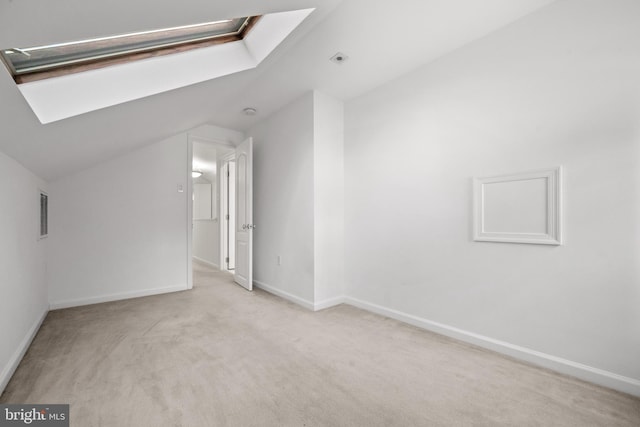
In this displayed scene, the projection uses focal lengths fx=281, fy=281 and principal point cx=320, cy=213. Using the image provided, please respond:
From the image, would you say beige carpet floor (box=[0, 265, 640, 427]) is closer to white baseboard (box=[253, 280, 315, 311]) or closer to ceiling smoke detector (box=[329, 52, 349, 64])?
white baseboard (box=[253, 280, 315, 311])

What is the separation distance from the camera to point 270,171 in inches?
153

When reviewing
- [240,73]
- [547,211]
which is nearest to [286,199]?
[240,73]

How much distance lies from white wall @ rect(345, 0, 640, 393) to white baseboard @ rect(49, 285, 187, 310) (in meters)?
2.74

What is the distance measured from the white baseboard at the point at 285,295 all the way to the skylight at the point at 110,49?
8.48 feet

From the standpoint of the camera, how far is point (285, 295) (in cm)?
351

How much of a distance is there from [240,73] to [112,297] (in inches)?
122

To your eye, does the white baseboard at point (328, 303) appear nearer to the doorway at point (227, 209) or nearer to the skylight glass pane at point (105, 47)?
the skylight glass pane at point (105, 47)

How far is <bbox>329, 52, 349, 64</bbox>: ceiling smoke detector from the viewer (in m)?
2.44

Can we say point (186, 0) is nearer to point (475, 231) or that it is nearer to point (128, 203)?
point (475, 231)

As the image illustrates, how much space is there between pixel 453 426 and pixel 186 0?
87.1 inches

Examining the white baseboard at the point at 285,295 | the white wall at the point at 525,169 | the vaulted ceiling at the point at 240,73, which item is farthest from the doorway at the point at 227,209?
the white wall at the point at 525,169

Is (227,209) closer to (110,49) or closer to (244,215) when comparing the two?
(244,215)

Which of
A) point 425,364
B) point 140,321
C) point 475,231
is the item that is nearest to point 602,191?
point 475,231

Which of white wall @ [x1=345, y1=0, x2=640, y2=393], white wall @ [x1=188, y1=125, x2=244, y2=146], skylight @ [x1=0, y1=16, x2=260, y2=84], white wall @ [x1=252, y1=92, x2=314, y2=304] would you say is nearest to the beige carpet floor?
white wall @ [x1=345, y1=0, x2=640, y2=393]
